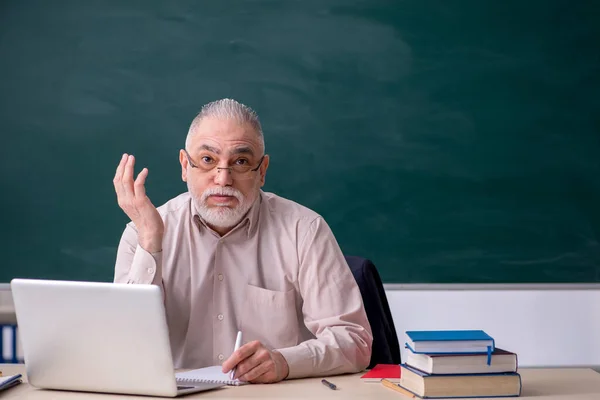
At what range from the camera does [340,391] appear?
1.84 meters

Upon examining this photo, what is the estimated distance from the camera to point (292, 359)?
1981 mm

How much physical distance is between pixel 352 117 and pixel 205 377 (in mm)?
2172

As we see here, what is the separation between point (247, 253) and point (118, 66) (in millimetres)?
1750

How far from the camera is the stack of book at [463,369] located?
1.76 meters

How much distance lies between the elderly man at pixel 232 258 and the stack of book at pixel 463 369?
51cm

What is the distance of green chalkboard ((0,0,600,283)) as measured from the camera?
3846 mm

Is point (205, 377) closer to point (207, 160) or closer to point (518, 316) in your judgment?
point (207, 160)

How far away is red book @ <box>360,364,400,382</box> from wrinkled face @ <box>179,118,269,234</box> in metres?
0.68

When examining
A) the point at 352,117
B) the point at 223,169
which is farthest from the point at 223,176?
the point at 352,117

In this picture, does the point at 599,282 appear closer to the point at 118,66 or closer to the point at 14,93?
the point at 118,66

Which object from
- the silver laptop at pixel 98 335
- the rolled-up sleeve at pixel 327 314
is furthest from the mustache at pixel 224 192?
the silver laptop at pixel 98 335

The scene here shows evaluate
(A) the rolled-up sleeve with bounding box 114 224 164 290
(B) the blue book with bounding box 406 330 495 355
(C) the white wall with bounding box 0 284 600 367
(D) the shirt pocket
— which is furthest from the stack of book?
(C) the white wall with bounding box 0 284 600 367

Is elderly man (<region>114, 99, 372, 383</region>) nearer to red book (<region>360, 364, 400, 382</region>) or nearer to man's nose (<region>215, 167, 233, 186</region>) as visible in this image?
man's nose (<region>215, 167, 233, 186</region>)

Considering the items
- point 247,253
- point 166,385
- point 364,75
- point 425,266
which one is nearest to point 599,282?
point 425,266
